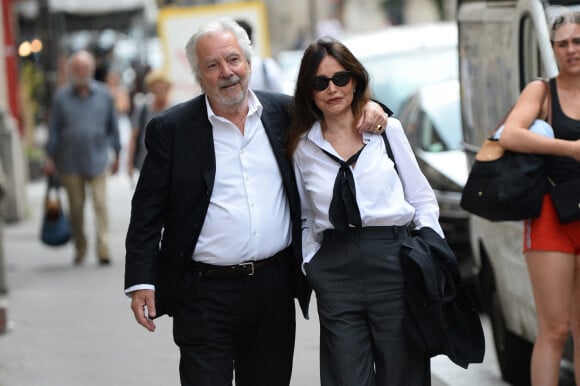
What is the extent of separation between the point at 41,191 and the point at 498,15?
15780mm

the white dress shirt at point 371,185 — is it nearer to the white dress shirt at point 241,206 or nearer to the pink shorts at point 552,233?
the white dress shirt at point 241,206

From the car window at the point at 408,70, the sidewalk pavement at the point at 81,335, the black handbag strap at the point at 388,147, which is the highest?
the black handbag strap at the point at 388,147

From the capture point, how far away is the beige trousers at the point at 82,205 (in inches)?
566

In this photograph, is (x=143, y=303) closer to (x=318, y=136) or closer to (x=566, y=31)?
(x=318, y=136)

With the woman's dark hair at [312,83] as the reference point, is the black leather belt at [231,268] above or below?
below

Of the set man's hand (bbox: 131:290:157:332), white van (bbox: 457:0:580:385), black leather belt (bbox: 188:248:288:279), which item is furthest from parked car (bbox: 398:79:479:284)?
man's hand (bbox: 131:290:157:332)

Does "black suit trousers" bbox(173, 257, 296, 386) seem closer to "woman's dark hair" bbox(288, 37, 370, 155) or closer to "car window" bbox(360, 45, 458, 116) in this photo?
"woman's dark hair" bbox(288, 37, 370, 155)

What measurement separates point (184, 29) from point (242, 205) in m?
15.7

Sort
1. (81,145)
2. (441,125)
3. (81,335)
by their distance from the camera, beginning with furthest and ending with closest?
(81,145) → (441,125) → (81,335)

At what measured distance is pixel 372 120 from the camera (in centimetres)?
548

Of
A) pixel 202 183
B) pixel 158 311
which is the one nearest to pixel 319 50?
pixel 202 183

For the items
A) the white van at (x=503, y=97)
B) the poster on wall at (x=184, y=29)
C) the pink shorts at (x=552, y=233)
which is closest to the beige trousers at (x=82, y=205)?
the white van at (x=503, y=97)

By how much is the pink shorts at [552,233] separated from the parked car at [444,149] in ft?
14.9

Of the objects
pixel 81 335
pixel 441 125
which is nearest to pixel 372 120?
pixel 81 335
